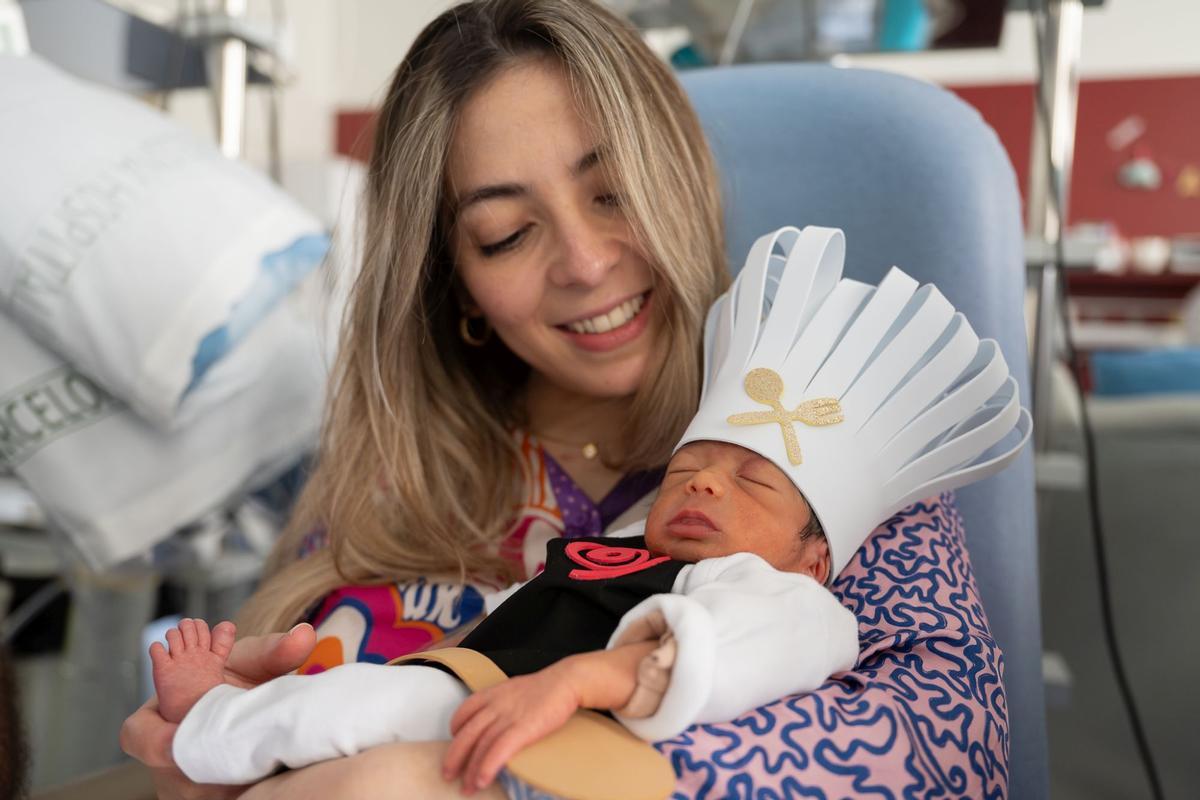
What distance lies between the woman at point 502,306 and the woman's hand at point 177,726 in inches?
8.6

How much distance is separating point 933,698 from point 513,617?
278 millimetres

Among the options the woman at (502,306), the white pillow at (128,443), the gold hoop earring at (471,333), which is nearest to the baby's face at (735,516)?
the woman at (502,306)

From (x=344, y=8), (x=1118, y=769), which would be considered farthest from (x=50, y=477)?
(x=344, y=8)

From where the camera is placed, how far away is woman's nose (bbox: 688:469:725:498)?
67 cm

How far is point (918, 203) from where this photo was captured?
1.06 metres

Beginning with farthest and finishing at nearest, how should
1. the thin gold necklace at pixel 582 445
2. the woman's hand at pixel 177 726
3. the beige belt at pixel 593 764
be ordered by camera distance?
the thin gold necklace at pixel 582 445 < the woman's hand at pixel 177 726 < the beige belt at pixel 593 764

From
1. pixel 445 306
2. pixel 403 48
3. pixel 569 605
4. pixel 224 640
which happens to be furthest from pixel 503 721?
pixel 403 48

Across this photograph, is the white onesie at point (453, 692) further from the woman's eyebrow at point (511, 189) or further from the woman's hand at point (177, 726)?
the woman's eyebrow at point (511, 189)

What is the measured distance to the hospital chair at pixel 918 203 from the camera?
996 mm

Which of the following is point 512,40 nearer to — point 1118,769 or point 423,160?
point 423,160

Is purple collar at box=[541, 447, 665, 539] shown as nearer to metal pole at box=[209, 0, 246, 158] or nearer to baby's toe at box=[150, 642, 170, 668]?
baby's toe at box=[150, 642, 170, 668]

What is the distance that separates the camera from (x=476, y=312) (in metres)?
1.13

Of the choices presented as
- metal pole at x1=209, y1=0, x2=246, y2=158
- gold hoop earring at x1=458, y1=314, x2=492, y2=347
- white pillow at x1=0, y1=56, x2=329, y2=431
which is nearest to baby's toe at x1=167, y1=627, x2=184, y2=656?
gold hoop earring at x1=458, y1=314, x2=492, y2=347

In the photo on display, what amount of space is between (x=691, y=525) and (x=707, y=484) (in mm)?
30
